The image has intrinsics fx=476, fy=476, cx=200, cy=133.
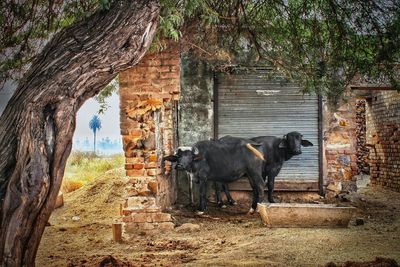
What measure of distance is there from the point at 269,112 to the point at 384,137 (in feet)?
15.0

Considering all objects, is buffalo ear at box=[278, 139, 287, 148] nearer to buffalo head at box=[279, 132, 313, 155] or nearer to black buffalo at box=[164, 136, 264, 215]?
buffalo head at box=[279, 132, 313, 155]

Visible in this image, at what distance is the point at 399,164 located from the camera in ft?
40.5

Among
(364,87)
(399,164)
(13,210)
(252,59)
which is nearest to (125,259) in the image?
(13,210)

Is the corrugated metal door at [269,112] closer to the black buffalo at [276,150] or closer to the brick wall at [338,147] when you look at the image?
the brick wall at [338,147]

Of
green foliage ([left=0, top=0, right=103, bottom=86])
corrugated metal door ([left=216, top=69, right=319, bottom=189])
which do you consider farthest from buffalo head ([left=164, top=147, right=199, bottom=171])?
green foliage ([left=0, top=0, right=103, bottom=86])

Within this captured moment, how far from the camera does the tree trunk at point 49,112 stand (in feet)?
10.2

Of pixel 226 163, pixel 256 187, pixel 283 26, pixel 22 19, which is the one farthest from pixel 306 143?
pixel 22 19

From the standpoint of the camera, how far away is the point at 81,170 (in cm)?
1452

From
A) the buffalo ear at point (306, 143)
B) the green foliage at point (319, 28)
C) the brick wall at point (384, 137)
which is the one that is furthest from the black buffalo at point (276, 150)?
the brick wall at point (384, 137)

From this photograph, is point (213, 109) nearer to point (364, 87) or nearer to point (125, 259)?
point (364, 87)

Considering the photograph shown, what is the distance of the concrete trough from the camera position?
7051mm

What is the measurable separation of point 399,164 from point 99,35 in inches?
420

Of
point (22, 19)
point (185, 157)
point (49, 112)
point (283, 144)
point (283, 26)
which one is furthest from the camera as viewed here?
point (283, 144)

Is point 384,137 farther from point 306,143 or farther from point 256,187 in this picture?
point 256,187
